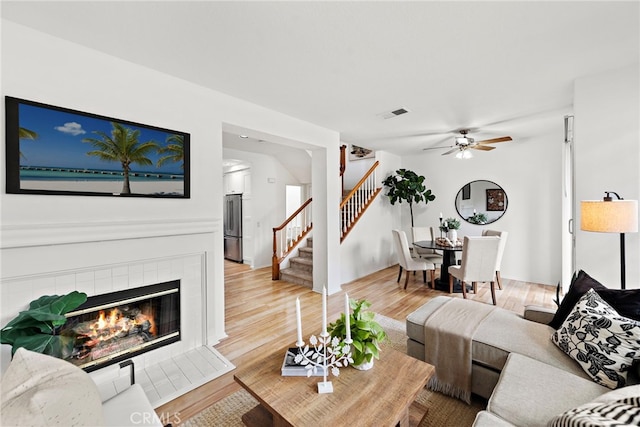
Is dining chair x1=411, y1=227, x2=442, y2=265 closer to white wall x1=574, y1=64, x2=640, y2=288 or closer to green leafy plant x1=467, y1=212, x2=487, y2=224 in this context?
green leafy plant x1=467, y1=212, x2=487, y2=224

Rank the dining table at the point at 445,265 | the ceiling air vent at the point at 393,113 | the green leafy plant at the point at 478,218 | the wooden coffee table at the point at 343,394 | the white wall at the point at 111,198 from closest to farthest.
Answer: the wooden coffee table at the point at 343,394
the white wall at the point at 111,198
the ceiling air vent at the point at 393,113
the dining table at the point at 445,265
the green leafy plant at the point at 478,218

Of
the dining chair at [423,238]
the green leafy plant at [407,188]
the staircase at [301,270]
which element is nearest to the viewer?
the staircase at [301,270]

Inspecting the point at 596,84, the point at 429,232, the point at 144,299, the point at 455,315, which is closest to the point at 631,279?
the point at 455,315

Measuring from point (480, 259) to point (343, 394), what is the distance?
320cm

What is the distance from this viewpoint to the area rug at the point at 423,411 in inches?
66.7

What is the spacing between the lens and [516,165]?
4.88 metres

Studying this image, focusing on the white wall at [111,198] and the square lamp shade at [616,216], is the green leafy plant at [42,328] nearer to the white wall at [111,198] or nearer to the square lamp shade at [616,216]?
the white wall at [111,198]

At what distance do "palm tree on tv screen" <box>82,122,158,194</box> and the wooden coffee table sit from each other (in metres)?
1.89

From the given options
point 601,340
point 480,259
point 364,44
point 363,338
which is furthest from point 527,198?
point 363,338

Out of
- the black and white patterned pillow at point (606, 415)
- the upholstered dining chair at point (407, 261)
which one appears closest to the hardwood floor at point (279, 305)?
the upholstered dining chair at point (407, 261)

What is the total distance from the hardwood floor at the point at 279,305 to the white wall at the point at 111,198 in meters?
0.45

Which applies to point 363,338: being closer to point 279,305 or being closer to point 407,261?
point 279,305

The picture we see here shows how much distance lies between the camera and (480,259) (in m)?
3.71

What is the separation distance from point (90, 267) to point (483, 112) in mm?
4431
